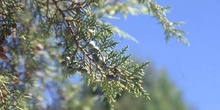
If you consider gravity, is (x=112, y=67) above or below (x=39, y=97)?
below

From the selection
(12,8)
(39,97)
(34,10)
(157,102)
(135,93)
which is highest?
(157,102)

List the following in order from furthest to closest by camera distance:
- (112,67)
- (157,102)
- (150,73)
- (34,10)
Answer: (150,73)
(157,102)
(34,10)
(112,67)

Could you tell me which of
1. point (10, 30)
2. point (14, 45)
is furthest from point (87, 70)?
point (14, 45)

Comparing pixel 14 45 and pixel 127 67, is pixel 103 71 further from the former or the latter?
pixel 14 45

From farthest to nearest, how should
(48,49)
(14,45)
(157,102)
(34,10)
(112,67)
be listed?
1. (157,102)
2. (48,49)
3. (14,45)
4. (34,10)
5. (112,67)

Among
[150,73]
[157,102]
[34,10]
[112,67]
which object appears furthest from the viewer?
[150,73]

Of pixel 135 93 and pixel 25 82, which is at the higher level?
pixel 25 82

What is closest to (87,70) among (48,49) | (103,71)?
(103,71)

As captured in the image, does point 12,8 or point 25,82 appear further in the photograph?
point 25,82

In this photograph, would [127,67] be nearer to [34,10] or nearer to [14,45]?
[34,10]
